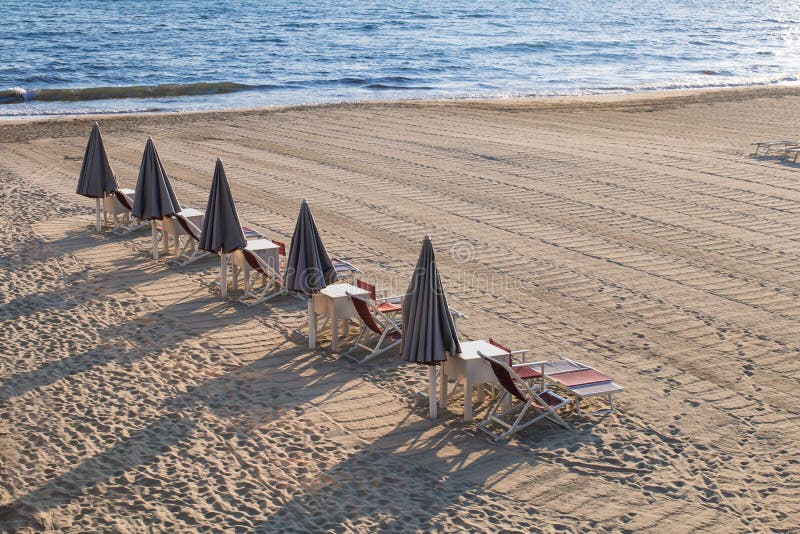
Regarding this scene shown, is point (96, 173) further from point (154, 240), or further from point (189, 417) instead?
point (189, 417)

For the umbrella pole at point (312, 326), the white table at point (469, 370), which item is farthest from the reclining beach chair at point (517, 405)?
the umbrella pole at point (312, 326)

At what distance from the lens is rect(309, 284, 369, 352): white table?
10.2 m

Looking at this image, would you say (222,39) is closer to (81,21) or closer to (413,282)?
(81,21)

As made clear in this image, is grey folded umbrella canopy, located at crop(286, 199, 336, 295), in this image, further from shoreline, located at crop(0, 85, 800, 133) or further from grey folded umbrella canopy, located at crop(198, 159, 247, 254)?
shoreline, located at crop(0, 85, 800, 133)

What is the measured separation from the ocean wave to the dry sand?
591 inches

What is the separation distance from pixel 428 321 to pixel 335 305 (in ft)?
6.57

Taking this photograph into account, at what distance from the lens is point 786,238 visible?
14305mm

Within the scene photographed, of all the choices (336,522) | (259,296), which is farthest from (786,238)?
(336,522)

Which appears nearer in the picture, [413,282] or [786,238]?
[413,282]

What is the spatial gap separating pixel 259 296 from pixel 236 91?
2579cm

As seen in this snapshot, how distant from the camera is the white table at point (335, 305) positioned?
33.3 ft

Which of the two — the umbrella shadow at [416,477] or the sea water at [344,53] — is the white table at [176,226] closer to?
the umbrella shadow at [416,477]

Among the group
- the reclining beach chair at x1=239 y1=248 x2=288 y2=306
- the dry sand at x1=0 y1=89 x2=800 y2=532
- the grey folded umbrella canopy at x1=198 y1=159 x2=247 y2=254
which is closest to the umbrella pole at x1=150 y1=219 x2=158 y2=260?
the dry sand at x1=0 y1=89 x2=800 y2=532

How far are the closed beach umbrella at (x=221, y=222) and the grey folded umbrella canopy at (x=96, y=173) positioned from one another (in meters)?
3.35
